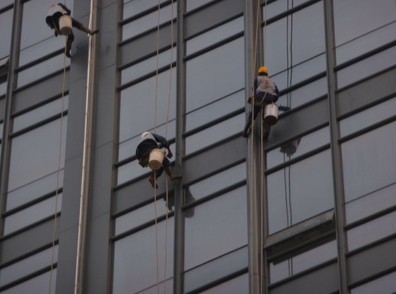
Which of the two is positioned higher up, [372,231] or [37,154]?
[37,154]

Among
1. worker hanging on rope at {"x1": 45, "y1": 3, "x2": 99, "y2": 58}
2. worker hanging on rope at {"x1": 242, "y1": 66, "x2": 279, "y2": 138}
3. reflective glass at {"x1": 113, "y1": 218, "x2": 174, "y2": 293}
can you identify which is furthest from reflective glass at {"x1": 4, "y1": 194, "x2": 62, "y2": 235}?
worker hanging on rope at {"x1": 242, "y1": 66, "x2": 279, "y2": 138}

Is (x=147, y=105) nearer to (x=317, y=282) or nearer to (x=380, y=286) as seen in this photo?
(x=317, y=282)

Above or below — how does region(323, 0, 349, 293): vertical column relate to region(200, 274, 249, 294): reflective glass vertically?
above

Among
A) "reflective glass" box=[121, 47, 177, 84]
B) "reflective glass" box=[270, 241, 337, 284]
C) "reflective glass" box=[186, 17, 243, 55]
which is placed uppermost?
"reflective glass" box=[186, 17, 243, 55]

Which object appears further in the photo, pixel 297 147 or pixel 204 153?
pixel 204 153

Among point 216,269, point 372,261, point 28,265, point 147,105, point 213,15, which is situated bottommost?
point 372,261

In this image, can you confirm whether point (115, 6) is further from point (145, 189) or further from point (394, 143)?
point (394, 143)

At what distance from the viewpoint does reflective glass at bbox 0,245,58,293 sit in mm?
32094

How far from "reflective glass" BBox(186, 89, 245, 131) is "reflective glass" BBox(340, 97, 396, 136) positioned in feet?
7.90

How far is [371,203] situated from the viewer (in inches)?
1157

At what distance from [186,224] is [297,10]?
5.10 metres

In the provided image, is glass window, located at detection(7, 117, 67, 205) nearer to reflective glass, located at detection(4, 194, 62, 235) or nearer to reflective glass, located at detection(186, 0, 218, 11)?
reflective glass, located at detection(4, 194, 62, 235)

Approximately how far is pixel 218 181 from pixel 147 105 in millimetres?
2871

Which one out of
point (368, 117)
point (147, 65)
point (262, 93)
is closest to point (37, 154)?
point (147, 65)
